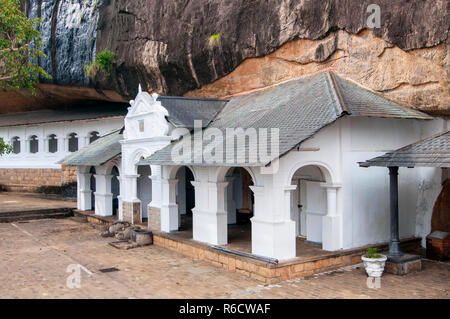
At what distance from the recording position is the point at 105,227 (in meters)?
17.6

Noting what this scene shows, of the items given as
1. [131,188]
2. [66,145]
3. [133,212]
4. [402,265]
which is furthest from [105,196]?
[402,265]

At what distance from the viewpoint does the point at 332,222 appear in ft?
35.9

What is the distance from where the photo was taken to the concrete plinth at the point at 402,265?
10.1m

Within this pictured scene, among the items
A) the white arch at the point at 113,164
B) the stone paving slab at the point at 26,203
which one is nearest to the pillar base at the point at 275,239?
the white arch at the point at 113,164

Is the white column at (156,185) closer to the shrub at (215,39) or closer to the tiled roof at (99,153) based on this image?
the tiled roof at (99,153)

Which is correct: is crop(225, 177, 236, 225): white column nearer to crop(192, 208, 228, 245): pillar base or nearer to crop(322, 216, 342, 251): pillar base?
crop(192, 208, 228, 245): pillar base

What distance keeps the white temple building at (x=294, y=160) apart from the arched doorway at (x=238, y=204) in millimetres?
403

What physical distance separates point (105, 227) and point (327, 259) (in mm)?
10111

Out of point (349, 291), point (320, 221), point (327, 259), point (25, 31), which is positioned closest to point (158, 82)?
point (25, 31)

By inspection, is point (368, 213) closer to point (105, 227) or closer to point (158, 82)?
point (105, 227)

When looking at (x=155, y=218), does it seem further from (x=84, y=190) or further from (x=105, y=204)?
(x=84, y=190)

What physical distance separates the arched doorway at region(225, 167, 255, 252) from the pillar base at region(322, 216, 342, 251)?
2601 mm

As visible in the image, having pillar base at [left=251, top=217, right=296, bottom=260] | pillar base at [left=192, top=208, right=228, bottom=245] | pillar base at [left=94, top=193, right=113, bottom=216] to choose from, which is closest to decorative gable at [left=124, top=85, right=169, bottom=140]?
pillar base at [left=192, top=208, right=228, bottom=245]

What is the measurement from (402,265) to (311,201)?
2940 mm
